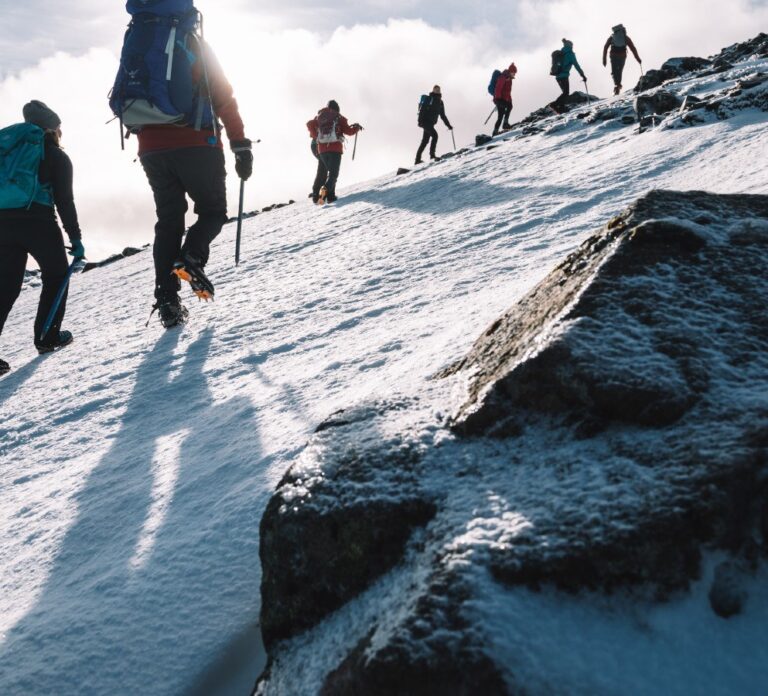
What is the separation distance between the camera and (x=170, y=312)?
15.3 ft

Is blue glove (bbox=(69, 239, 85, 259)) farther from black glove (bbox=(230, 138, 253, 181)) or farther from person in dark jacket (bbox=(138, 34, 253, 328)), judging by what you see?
black glove (bbox=(230, 138, 253, 181))

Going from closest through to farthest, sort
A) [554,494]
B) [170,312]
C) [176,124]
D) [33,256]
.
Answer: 1. [554,494]
2. [176,124]
3. [170,312]
4. [33,256]

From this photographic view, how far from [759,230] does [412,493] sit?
48.9 inches

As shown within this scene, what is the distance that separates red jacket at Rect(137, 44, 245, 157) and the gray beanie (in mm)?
1038

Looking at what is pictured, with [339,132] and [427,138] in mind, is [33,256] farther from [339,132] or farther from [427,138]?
[427,138]

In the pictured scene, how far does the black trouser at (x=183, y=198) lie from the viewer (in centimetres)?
421

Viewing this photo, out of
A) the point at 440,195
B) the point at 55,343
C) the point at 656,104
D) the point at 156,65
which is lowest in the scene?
the point at 55,343

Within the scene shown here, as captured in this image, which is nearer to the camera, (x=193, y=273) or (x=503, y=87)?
(x=193, y=273)

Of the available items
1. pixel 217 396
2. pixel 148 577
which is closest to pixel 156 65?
pixel 217 396

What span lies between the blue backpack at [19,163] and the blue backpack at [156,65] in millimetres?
890

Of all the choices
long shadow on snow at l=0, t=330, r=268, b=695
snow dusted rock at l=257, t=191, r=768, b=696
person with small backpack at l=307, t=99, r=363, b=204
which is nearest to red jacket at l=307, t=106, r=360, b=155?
person with small backpack at l=307, t=99, r=363, b=204

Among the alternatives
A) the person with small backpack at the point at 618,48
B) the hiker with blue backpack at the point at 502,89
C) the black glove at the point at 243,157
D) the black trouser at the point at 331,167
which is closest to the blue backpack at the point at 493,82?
the hiker with blue backpack at the point at 502,89

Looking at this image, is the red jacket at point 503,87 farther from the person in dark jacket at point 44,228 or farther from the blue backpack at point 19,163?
the blue backpack at point 19,163

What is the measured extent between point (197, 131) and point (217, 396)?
2.13m
